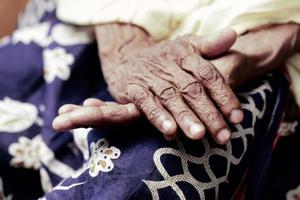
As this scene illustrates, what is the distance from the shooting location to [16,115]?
0.85 meters

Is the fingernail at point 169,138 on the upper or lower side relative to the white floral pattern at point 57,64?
upper

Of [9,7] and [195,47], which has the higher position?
[195,47]

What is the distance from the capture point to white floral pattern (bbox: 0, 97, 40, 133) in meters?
0.84

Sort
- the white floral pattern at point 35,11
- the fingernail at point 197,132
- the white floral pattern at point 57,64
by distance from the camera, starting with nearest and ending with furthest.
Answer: the fingernail at point 197,132 < the white floral pattern at point 57,64 < the white floral pattern at point 35,11

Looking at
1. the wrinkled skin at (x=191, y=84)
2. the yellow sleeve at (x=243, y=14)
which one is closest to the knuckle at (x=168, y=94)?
the wrinkled skin at (x=191, y=84)

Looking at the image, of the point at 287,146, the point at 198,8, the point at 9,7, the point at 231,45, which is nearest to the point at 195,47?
the point at 231,45

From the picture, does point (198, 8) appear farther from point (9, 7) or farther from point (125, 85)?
point (9, 7)

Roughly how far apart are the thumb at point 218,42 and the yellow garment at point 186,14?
11 centimetres

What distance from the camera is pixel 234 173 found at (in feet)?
2.19

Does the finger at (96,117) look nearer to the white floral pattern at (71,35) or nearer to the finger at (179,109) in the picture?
the finger at (179,109)

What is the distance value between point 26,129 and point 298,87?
0.51 metres

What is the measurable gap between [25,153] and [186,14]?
0.40 metres

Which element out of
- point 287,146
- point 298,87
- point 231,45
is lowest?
point 287,146

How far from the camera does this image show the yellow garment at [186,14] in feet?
2.57
